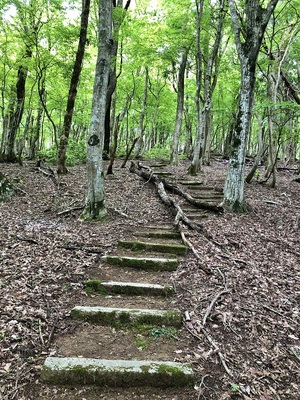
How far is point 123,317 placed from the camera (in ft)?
14.0

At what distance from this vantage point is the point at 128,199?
10391 mm

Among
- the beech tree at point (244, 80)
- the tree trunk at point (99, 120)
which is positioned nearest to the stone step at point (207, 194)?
the beech tree at point (244, 80)

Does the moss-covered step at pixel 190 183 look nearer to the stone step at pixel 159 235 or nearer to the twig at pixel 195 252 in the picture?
the twig at pixel 195 252

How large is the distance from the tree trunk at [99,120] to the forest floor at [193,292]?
502 millimetres

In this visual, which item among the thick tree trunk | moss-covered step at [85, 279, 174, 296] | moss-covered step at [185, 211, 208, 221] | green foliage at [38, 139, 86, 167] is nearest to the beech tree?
the thick tree trunk

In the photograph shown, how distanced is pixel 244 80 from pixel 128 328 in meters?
7.83

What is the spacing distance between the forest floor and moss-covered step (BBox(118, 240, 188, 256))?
0.80ft

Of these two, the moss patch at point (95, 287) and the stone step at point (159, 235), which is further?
the stone step at point (159, 235)

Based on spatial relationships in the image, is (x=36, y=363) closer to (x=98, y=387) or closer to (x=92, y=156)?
(x=98, y=387)

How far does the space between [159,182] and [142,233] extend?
473cm

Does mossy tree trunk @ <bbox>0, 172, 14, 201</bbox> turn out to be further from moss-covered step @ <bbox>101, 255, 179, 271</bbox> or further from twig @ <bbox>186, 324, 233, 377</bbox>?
twig @ <bbox>186, 324, 233, 377</bbox>

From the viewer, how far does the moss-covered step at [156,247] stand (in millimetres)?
6484

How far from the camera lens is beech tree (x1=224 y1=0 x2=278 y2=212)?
8.58 metres

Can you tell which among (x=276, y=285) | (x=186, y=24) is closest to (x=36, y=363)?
(x=276, y=285)
